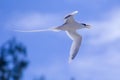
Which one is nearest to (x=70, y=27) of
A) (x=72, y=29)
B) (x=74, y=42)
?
(x=72, y=29)

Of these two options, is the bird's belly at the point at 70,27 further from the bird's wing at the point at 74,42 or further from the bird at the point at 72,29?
the bird's wing at the point at 74,42

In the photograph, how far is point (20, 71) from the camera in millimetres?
21453

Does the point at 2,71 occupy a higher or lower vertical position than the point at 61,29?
lower

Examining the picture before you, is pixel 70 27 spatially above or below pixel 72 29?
above

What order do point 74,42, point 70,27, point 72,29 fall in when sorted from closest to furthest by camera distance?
point 70,27
point 72,29
point 74,42

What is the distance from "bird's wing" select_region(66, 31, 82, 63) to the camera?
16.3 meters

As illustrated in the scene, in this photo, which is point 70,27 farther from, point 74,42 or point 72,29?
point 74,42

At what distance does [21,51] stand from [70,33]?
525cm

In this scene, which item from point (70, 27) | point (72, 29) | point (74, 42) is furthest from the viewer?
point (74, 42)

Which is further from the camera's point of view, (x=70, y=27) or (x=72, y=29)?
(x=72, y=29)

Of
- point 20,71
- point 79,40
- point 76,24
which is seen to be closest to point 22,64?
point 20,71

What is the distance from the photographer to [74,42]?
1733 cm

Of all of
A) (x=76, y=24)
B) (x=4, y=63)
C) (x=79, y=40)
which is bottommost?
(x=4, y=63)

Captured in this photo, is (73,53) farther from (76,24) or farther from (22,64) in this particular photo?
(22,64)
